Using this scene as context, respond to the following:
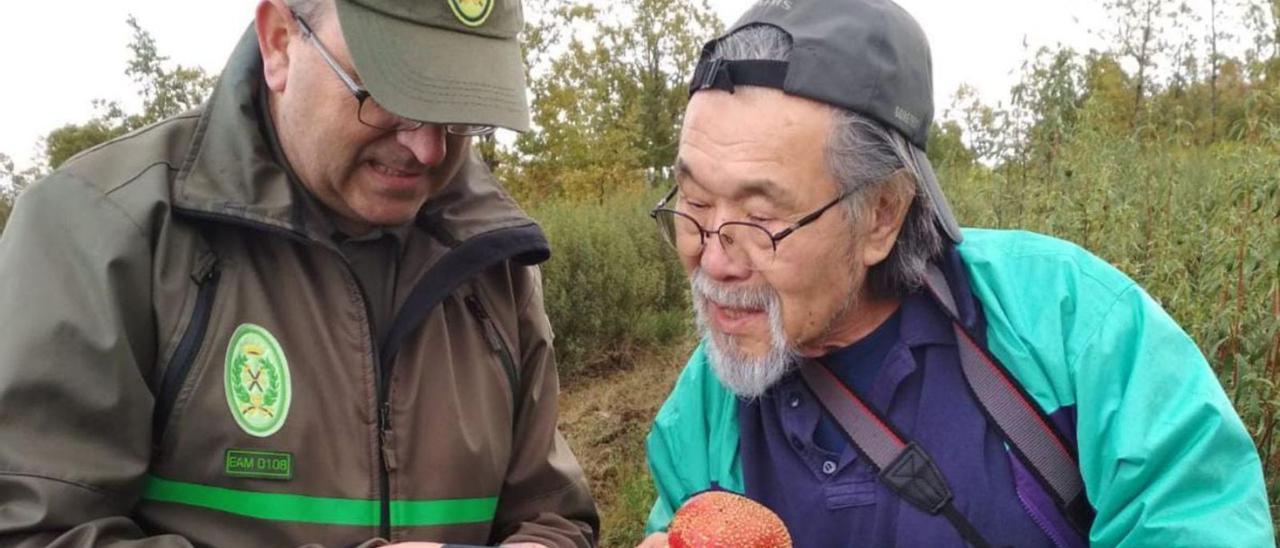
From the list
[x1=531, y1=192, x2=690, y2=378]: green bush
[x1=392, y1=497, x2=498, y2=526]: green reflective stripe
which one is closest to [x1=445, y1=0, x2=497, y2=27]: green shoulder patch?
[x1=392, y1=497, x2=498, y2=526]: green reflective stripe

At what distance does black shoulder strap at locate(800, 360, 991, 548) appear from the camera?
7.40 feet

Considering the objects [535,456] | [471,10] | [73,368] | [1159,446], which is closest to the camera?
[73,368]

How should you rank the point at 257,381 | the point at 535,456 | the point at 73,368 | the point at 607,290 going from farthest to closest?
the point at 607,290 < the point at 535,456 < the point at 257,381 < the point at 73,368

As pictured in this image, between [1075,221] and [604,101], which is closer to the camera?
[1075,221]

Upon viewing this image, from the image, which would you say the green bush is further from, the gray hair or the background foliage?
the gray hair

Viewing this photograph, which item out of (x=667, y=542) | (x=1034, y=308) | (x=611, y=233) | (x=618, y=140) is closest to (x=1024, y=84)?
(x=1034, y=308)

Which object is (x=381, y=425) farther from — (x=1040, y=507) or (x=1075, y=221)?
(x=1075, y=221)

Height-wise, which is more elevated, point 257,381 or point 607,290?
point 607,290

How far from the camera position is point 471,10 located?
2.29 m

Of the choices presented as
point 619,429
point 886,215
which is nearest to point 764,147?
point 886,215

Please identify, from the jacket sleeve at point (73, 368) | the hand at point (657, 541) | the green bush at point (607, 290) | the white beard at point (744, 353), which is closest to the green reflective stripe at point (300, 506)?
the jacket sleeve at point (73, 368)

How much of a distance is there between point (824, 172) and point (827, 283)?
0.89ft

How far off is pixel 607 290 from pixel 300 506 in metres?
9.66

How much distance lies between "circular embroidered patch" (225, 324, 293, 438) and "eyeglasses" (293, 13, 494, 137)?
1.64ft
